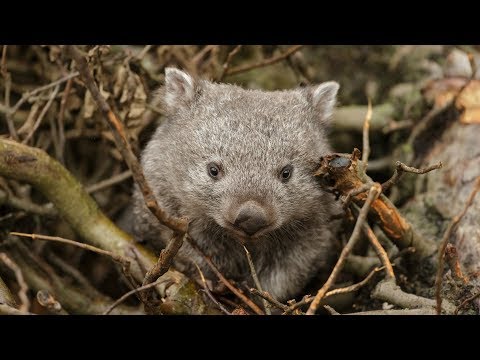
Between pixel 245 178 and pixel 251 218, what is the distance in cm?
38

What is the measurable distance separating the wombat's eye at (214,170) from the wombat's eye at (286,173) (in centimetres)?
45

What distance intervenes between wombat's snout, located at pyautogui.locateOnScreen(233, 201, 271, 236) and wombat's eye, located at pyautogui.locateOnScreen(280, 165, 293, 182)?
49cm

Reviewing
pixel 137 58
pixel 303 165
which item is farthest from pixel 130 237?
pixel 137 58

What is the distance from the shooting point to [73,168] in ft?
23.1

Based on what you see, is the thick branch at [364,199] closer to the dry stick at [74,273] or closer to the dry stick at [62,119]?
the dry stick at [74,273]

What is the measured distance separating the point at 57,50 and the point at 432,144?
12.3 ft

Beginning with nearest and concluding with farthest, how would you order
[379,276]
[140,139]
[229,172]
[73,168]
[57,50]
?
[229,172] → [379,276] → [57,50] → [140,139] → [73,168]

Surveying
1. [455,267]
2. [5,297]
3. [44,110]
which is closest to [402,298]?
[455,267]

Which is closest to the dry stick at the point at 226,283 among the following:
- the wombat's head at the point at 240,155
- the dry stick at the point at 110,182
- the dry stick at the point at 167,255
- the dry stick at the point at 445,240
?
the wombat's head at the point at 240,155

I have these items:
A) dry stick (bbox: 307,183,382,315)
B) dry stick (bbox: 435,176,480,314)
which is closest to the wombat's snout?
dry stick (bbox: 307,183,382,315)

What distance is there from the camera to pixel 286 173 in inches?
188

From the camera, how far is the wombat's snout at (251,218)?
4242 mm
